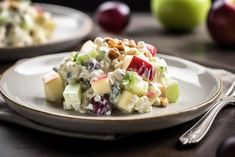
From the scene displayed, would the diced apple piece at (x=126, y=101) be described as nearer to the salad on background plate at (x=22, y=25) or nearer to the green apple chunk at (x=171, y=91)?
the green apple chunk at (x=171, y=91)

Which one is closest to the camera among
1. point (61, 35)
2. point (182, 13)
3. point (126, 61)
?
point (126, 61)

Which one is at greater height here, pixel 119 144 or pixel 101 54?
pixel 101 54

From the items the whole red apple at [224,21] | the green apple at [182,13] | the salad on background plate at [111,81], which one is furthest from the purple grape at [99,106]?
the green apple at [182,13]

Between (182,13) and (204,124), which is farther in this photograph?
(182,13)

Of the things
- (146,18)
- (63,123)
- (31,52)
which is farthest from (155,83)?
(146,18)

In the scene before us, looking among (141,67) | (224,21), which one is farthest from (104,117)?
(224,21)

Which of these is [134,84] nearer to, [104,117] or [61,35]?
[104,117]
